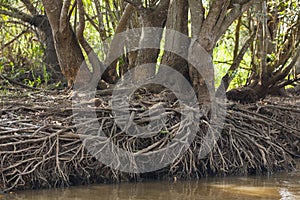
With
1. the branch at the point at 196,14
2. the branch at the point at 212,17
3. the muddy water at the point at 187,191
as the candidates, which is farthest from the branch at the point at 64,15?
the muddy water at the point at 187,191

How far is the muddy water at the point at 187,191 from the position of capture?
5.89 meters

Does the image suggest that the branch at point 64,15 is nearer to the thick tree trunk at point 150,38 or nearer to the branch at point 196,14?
the thick tree trunk at point 150,38

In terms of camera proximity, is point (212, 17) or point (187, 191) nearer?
point (187, 191)

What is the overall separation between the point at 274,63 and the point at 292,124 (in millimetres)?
1071

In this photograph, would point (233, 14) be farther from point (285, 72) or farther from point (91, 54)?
point (91, 54)

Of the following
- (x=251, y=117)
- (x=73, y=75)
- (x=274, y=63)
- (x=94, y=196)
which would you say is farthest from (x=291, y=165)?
(x=73, y=75)

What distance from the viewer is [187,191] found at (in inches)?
245

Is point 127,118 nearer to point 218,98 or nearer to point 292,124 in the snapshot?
point 218,98

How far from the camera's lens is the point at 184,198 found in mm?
5879

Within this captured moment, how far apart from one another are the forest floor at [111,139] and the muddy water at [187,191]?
210 millimetres

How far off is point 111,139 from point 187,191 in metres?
1.16

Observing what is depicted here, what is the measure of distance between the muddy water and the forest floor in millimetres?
210

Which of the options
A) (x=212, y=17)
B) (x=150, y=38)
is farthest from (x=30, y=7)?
(x=212, y=17)

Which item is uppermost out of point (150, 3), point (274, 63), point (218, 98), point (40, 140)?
point (150, 3)
